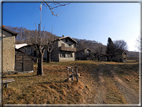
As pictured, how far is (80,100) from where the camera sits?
18.9ft

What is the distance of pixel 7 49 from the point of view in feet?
33.9

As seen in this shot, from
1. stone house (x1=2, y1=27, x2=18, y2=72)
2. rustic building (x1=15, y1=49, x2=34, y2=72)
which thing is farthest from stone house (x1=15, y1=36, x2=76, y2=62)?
stone house (x1=2, y1=27, x2=18, y2=72)

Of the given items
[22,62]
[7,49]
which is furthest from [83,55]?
[7,49]

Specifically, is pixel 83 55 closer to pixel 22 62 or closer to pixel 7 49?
pixel 22 62

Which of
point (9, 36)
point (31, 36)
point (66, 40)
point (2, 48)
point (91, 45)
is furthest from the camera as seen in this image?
point (91, 45)

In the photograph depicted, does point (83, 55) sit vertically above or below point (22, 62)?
above

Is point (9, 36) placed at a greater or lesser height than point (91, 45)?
lesser

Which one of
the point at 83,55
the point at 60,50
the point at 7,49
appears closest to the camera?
the point at 7,49

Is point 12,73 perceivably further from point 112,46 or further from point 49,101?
point 112,46

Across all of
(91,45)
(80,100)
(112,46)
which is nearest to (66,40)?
(80,100)

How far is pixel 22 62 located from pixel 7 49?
3009 mm

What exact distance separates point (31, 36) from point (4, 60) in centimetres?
431

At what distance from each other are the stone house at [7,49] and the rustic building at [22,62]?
1.17m

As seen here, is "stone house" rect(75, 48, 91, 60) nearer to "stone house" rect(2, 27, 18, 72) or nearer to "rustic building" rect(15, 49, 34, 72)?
"rustic building" rect(15, 49, 34, 72)
